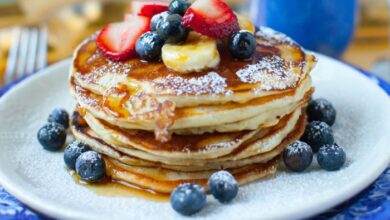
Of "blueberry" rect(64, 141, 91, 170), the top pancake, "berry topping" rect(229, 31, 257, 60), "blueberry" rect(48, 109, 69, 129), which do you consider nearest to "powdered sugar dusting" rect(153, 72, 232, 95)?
the top pancake

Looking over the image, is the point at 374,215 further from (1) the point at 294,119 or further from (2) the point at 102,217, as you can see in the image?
(2) the point at 102,217

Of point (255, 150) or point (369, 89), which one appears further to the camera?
point (369, 89)

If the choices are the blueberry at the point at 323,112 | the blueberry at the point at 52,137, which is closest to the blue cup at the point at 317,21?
the blueberry at the point at 323,112

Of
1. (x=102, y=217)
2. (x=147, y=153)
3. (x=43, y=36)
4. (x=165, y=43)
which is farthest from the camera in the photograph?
(x=43, y=36)

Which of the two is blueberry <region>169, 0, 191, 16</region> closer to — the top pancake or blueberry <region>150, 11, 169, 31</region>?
blueberry <region>150, 11, 169, 31</region>

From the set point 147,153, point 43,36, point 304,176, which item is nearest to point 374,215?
point 304,176

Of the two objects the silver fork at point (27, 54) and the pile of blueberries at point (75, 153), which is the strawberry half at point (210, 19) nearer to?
the pile of blueberries at point (75, 153)

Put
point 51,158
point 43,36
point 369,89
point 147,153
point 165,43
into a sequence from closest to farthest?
point 147,153
point 165,43
point 51,158
point 369,89
point 43,36
